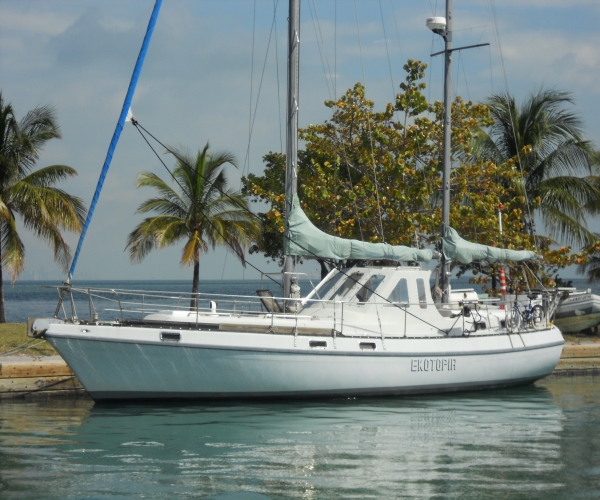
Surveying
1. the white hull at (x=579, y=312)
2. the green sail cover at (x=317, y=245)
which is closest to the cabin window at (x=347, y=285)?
the green sail cover at (x=317, y=245)

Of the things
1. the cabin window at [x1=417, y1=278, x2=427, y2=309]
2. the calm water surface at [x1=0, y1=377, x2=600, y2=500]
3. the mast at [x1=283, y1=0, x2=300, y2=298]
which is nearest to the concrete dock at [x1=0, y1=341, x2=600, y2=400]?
the calm water surface at [x1=0, y1=377, x2=600, y2=500]

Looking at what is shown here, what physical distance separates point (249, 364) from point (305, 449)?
130 inches

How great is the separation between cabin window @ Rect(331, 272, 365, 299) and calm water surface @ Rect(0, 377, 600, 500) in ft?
7.38

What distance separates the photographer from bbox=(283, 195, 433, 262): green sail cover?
1612cm

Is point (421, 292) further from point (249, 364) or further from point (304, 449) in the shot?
point (304, 449)

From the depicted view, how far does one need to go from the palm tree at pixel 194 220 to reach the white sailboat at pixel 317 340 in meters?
9.24

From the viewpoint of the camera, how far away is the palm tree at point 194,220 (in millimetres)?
26344

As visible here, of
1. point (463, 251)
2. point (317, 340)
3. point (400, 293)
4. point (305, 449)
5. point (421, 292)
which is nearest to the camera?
point (305, 449)

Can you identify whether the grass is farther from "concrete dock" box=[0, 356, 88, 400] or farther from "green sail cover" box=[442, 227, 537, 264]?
"green sail cover" box=[442, 227, 537, 264]

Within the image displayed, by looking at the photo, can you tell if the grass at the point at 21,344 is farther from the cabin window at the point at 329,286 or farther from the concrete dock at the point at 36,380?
the cabin window at the point at 329,286

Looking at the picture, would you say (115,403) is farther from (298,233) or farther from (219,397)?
(298,233)

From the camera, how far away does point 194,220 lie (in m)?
26.7

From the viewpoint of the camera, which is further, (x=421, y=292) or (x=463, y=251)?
(x=463, y=251)

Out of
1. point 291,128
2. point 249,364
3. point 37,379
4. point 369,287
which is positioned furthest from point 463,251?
point 37,379
